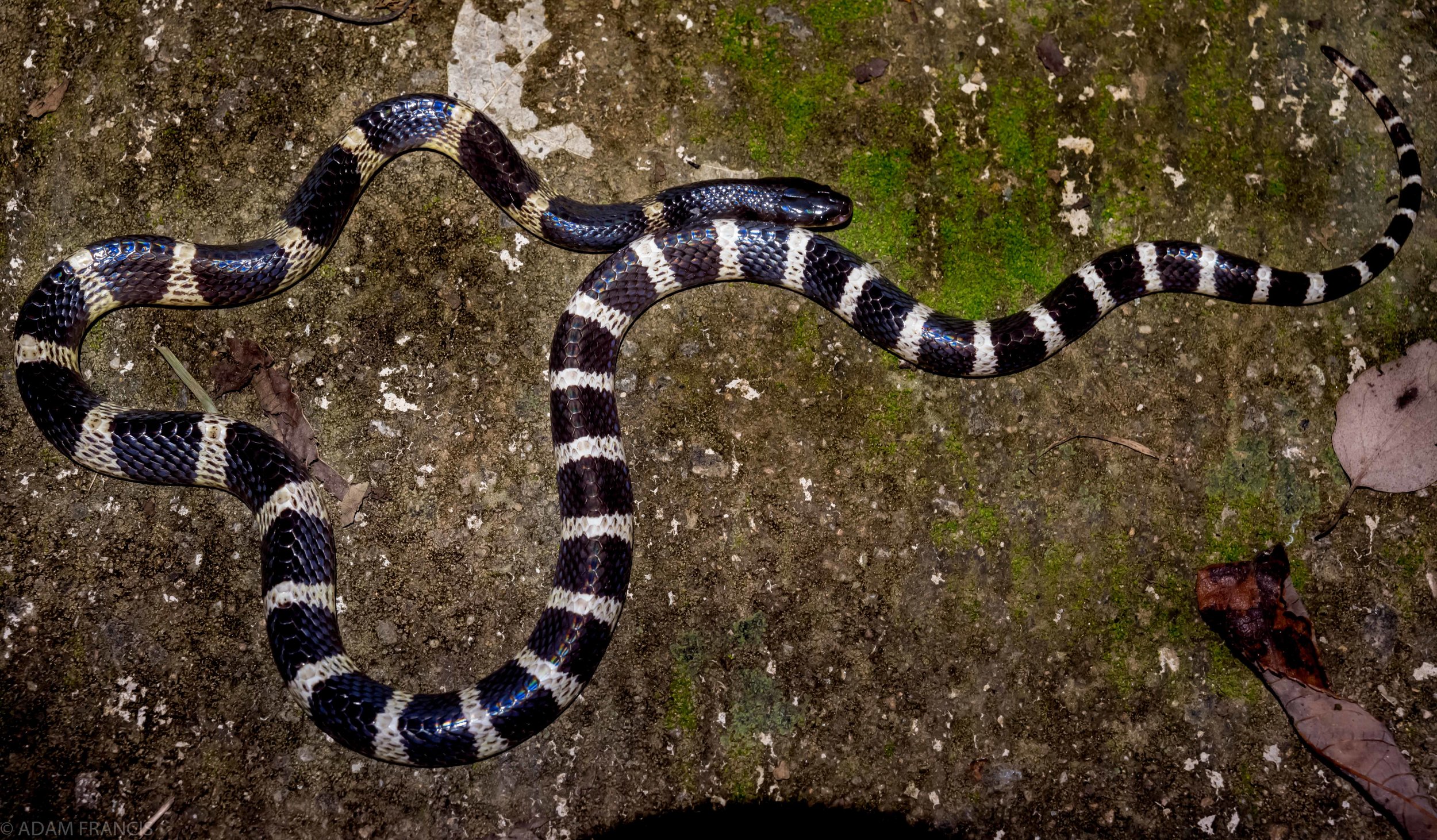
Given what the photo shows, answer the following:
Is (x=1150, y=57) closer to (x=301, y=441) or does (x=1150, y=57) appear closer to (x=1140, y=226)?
(x=1140, y=226)

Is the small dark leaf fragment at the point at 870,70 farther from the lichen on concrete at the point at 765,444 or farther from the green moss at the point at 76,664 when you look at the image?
the green moss at the point at 76,664

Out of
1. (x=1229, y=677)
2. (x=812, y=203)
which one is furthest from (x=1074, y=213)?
(x=1229, y=677)

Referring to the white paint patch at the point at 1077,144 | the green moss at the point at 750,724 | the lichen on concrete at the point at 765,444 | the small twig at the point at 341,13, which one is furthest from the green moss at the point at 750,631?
the small twig at the point at 341,13

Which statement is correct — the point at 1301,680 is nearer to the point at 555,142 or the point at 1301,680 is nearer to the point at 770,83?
the point at 770,83

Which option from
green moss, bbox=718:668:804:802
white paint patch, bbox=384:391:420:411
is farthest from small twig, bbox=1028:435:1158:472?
white paint patch, bbox=384:391:420:411

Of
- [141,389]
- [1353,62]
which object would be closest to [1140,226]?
[1353,62]

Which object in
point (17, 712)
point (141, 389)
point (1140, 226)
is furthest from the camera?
point (1140, 226)
